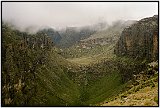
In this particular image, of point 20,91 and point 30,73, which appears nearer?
point 20,91

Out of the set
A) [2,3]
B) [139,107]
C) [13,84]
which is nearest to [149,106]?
[139,107]

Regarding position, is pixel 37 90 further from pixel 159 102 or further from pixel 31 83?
pixel 159 102

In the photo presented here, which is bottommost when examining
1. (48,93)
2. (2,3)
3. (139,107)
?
(48,93)

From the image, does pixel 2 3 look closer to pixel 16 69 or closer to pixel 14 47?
pixel 16 69

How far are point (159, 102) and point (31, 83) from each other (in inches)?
5873

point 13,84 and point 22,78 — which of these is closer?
point 13,84

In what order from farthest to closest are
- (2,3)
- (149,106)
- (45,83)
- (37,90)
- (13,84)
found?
(45,83) → (37,90) → (13,84) → (2,3) → (149,106)

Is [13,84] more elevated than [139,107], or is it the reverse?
[139,107]

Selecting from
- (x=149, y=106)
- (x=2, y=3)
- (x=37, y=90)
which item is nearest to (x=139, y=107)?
(x=149, y=106)

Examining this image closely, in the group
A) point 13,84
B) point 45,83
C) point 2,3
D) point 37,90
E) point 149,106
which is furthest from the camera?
point 45,83

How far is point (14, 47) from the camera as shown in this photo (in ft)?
633

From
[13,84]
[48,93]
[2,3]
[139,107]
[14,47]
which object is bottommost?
[48,93]

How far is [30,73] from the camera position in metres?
198

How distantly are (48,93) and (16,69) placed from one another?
23576 mm
